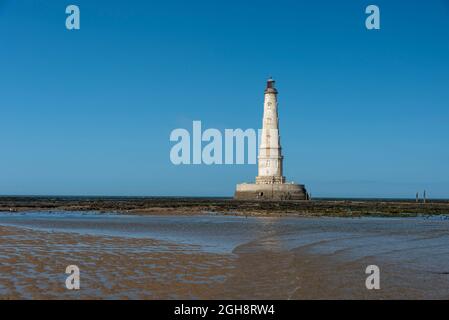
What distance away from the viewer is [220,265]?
14.5m

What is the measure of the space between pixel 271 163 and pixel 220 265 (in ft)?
214

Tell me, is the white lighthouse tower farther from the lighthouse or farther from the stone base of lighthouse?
the stone base of lighthouse

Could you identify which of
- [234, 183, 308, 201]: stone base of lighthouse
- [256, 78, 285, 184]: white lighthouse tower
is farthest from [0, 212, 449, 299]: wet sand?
[256, 78, 285, 184]: white lighthouse tower

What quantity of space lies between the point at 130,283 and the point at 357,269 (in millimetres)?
6034

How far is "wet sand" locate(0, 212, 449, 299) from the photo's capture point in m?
11.0

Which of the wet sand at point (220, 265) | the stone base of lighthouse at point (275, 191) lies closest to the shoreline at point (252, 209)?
the stone base of lighthouse at point (275, 191)

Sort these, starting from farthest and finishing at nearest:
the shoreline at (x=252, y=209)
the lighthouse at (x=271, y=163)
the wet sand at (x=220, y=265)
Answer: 1. the lighthouse at (x=271, y=163)
2. the shoreline at (x=252, y=209)
3. the wet sand at (x=220, y=265)

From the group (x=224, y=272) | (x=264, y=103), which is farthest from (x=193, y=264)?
(x=264, y=103)

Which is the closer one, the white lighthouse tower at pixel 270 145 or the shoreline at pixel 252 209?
the shoreline at pixel 252 209

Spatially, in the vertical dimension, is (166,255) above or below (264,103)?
below

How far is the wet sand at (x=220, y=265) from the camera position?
11.0m

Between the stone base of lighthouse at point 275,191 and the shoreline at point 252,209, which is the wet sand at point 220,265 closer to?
the shoreline at point 252,209
